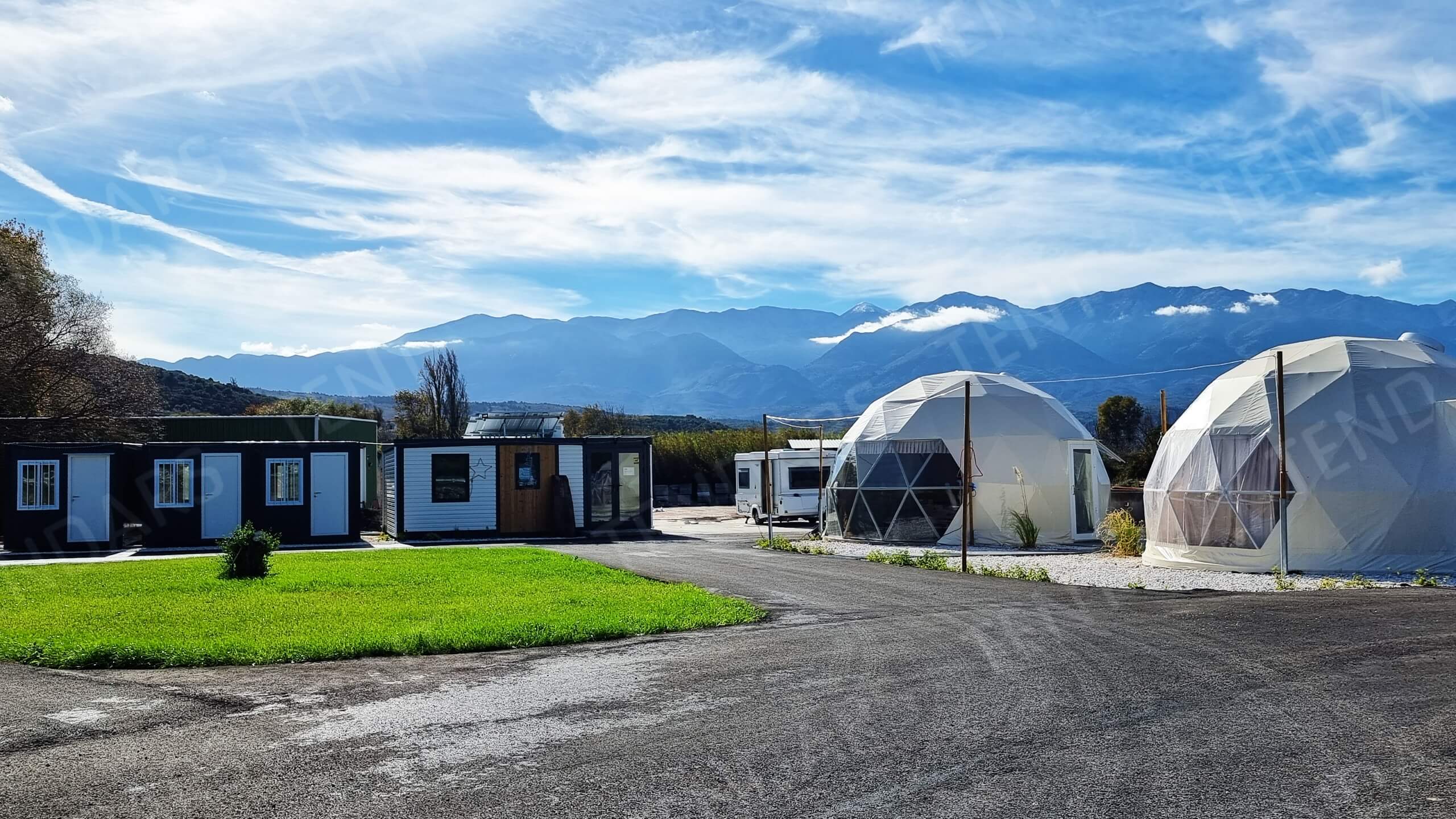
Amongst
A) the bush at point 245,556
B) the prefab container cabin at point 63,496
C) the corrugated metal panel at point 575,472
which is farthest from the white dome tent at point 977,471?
the prefab container cabin at point 63,496

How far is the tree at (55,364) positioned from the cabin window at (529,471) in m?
12.8

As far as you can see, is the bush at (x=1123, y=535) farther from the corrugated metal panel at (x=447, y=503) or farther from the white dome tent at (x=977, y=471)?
the corrugated metal panel at (x=447, y=503)

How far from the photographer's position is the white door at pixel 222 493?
25.5 meters

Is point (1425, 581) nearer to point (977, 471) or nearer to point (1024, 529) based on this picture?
point (1024, 529)

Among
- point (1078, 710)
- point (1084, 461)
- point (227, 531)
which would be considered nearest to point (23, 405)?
point (227, 531)

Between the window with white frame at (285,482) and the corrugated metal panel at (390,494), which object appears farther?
the corrugated metal panel at (390,494)

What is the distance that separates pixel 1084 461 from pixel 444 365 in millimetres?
47629

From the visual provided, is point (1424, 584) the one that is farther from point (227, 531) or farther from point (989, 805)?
point (227, 531)

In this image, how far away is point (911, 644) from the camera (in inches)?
386

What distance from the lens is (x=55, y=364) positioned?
35688 mm

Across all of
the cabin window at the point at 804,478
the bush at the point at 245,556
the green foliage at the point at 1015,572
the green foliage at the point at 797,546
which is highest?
the cabin window at the point at 804,478

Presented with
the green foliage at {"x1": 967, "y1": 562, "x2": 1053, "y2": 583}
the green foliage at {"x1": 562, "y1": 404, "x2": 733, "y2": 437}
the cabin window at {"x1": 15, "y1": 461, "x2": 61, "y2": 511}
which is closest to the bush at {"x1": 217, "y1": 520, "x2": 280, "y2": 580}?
the cabin window at {"x1": 15, "y1": 461, "x2": 61, "y2": 511}

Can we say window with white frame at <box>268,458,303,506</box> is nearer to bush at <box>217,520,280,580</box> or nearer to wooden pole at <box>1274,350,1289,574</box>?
bush at <box>217,520,280,580</box>

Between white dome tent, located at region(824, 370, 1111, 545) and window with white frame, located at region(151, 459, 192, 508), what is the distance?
47.5ft
